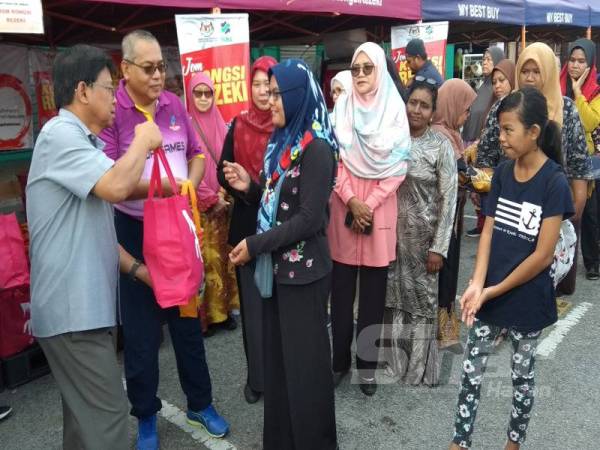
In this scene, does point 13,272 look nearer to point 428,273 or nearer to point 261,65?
point 261,65

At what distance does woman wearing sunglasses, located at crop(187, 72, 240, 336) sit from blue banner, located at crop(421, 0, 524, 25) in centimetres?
364

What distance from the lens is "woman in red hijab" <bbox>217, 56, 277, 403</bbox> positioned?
2779mm

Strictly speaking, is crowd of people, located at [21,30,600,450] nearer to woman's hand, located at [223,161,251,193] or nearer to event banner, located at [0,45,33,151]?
woman's hand, located at [223,161,251,193]

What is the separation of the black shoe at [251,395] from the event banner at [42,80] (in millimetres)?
4227

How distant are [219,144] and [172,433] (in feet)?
6.58

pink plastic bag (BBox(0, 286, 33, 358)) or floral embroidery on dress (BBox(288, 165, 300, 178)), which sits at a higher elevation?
floral embroidery on dress (BBox(288, 165, 300, 178))

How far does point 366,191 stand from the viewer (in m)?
2.89

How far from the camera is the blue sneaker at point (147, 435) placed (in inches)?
98.8

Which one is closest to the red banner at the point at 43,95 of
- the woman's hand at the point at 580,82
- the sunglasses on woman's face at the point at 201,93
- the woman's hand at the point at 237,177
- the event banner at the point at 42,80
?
the event banner at the point at 42,80

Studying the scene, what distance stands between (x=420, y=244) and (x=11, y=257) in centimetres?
229

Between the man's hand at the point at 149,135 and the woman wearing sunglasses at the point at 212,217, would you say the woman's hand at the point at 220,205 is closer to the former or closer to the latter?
the woman wearing sunglasses at the point at 212,217

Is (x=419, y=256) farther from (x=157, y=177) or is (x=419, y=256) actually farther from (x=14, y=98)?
(x=14, y=98)

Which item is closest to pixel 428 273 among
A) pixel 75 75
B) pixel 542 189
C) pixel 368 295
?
pixel 368 295

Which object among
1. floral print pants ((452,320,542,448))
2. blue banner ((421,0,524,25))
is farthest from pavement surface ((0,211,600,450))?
blue banner ((421,0,524,25))
